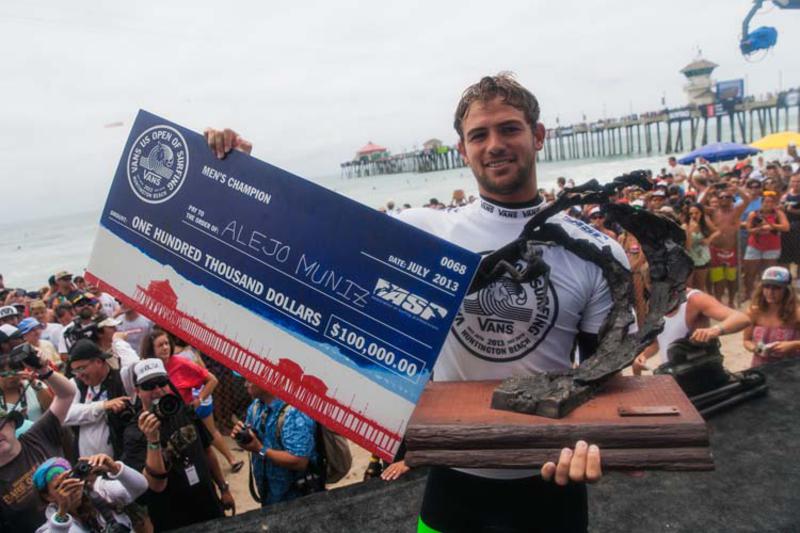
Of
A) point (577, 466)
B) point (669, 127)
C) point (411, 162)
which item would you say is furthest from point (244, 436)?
point (411, 162)

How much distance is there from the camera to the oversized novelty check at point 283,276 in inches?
75.2

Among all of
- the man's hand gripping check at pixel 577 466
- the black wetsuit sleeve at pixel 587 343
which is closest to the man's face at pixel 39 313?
the black wetsuit sleeve at pixel 587 343

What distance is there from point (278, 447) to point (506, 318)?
2.23m

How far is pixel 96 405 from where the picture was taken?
392cm

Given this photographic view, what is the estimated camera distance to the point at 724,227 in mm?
8461

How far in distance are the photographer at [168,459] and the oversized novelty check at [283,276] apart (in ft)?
4.45

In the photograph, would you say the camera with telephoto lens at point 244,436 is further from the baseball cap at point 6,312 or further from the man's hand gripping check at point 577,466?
the baseball cap at point 6,312

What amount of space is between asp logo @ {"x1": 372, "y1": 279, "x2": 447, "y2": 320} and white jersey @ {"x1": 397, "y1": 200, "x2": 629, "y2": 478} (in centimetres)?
17

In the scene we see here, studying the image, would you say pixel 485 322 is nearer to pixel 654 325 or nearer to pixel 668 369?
pixel 654 325

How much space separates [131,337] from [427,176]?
84.6 m

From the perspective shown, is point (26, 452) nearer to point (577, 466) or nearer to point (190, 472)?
point (190, 472)

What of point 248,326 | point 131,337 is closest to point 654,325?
point 248,326

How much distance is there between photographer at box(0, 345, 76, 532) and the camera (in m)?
3.29

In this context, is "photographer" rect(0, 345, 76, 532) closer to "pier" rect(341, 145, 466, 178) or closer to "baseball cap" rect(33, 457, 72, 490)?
"baseball cap" rect(33, 457, 72, 490)
